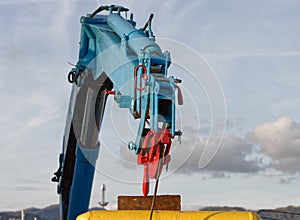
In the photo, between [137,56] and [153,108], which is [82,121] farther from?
[153,108]

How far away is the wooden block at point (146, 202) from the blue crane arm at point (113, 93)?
119 cm

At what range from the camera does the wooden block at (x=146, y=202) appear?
1314 cm

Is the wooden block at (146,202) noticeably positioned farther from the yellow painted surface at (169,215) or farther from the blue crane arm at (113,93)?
the yellow painted surface at (169,215)

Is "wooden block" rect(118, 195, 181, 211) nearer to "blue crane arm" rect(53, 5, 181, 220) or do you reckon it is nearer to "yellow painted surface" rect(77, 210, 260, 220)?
"blue crane arm" rect(53, 5, 181, 220)

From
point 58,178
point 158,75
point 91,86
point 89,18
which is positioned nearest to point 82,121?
point 91,86

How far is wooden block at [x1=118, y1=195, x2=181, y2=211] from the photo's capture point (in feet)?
43.1

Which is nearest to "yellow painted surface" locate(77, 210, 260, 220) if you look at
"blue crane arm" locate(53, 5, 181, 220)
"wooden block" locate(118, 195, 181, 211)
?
"blue crane arm" locate(53, 5, 181, 220)

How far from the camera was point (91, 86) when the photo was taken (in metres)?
19.1

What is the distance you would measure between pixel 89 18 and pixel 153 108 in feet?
23.8

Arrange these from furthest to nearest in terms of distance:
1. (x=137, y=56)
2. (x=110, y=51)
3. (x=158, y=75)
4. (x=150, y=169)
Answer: (x=110, y=51) → (x=137, y=56) → (x=158, y=75) → (x=150, y=169)

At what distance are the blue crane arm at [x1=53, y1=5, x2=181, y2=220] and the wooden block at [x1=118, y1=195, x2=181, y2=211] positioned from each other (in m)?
1.19

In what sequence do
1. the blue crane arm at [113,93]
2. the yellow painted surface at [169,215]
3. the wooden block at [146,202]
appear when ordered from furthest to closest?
the wooden block at [146,202] → the blue crane arm at [113,93] → the yellow painted surface at [169,215]

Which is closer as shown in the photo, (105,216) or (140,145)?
(105,216)

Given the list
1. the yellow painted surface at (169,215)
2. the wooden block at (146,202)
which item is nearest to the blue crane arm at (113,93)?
the yellow painted surface at (169,215)
